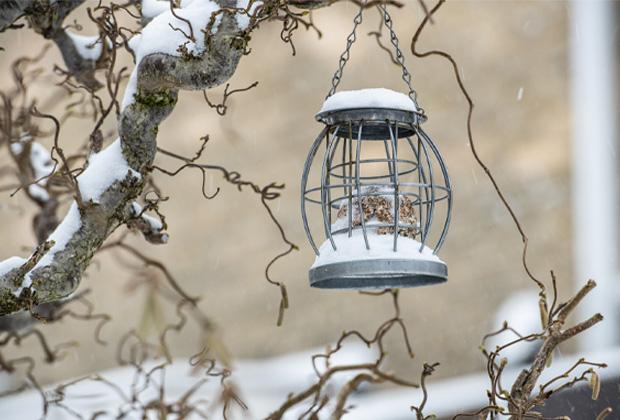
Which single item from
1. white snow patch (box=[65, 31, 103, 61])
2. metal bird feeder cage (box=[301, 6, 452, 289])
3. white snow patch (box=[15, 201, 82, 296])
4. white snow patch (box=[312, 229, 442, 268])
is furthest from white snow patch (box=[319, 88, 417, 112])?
white snow patch (box=[65, 31, 103, 61])

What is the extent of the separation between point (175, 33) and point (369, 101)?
445mm

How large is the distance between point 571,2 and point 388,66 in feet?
8.12

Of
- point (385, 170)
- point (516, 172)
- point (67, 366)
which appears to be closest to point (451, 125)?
point (516, 172)

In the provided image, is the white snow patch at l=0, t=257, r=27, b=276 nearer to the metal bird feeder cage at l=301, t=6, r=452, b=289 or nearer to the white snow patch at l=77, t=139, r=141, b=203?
the white snow patch at l=77, t=139, r=141, b=203

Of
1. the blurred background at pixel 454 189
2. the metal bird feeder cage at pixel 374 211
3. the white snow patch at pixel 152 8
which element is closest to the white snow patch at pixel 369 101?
the metal bird feeder cage at pixel 374 211

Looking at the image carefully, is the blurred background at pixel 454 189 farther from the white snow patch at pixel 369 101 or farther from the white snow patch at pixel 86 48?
the white snow patch at pixel 369 101

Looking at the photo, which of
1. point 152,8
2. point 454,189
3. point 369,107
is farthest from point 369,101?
point 454,189

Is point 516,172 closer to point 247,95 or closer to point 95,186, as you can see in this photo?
point 247,95

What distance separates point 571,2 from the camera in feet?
30.9

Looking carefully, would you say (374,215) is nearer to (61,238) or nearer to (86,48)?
(61,238)

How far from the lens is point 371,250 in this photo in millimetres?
1979

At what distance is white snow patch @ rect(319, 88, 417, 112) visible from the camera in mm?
2004

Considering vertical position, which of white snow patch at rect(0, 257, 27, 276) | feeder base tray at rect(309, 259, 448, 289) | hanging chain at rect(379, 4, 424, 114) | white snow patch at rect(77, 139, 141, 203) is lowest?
white snow patch at rect(0, 257, 27, 276)

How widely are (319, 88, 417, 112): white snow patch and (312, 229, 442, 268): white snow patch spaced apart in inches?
11.3
